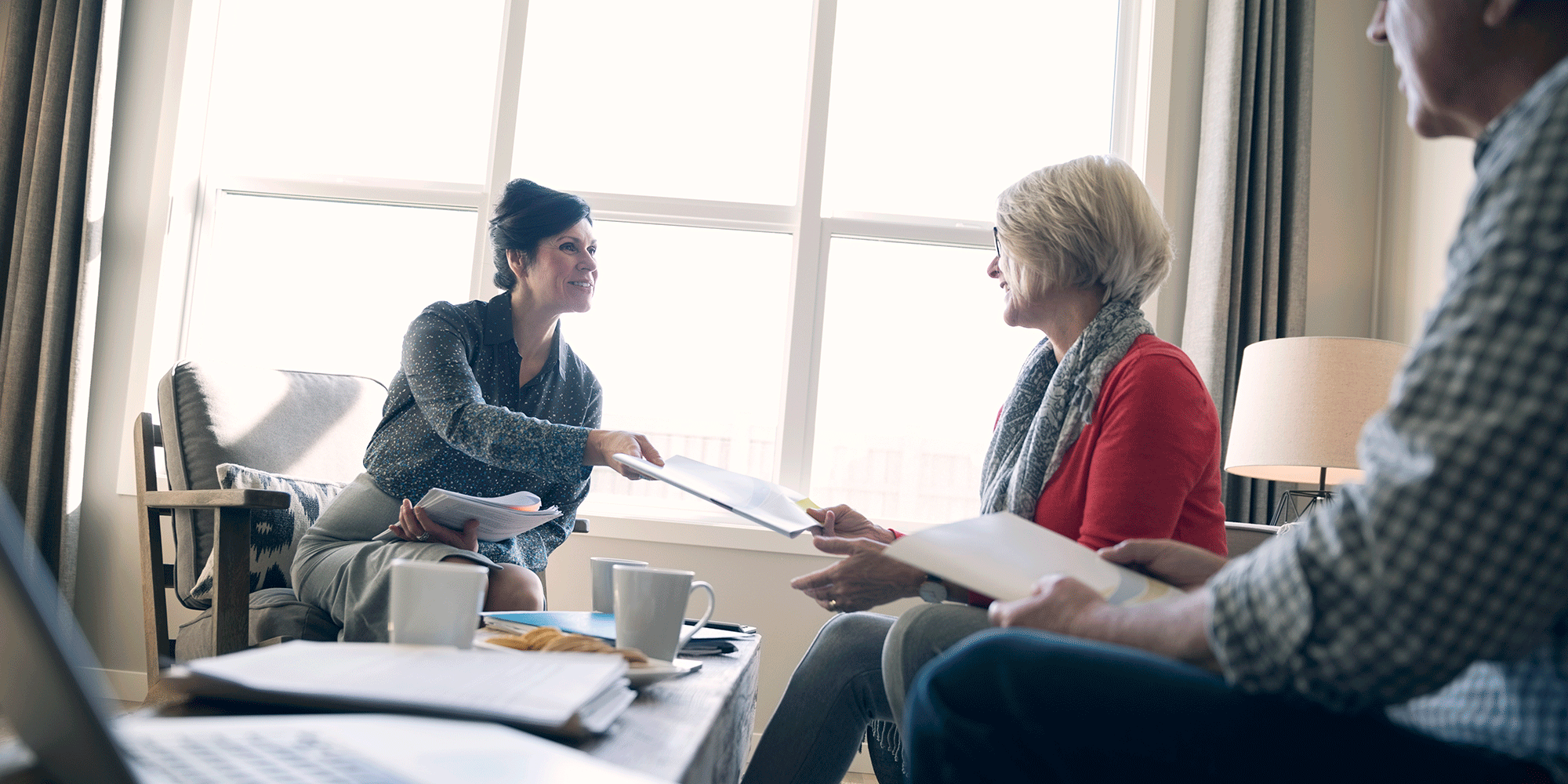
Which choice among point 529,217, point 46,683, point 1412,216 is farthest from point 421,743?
point 1412,216

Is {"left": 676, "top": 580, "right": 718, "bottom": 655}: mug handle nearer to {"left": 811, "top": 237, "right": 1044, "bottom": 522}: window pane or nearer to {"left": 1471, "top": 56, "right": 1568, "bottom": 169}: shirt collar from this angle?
{"left": 1471, "top": 56, "right": 1568, "bottom": 169}: shirt collar

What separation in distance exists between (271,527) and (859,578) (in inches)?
51.4

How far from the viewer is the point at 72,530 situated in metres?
2.82

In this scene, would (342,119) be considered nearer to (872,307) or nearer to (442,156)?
(442,156)

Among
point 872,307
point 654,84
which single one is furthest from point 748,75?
point 872,307

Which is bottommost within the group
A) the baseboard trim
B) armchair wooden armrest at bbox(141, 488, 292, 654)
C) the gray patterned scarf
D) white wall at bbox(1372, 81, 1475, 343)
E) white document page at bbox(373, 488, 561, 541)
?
the baseboard trim

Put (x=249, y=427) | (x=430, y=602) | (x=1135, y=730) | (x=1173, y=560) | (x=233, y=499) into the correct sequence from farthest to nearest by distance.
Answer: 1. (x=249, y=427)
2. (x=233, y=499)
3. (x=1173, y=560)
4. (x=430, y=602)
5. (x=1135, y=730)

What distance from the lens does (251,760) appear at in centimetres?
51

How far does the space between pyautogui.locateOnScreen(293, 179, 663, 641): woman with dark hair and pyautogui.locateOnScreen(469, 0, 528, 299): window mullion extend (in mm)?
741

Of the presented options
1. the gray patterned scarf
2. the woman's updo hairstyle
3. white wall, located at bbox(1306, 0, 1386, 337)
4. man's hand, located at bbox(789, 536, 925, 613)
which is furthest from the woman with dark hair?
white wall, located at bbox(1306, 0, 1386, 337)

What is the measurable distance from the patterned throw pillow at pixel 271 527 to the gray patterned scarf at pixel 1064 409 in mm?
1406

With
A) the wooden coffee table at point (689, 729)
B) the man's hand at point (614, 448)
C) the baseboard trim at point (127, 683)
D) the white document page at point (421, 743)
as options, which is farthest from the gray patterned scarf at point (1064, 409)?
the baseboard trim at point (127, 683)

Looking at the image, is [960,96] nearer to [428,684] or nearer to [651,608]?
[651,608]

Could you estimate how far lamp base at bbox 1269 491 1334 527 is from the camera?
2633mm
